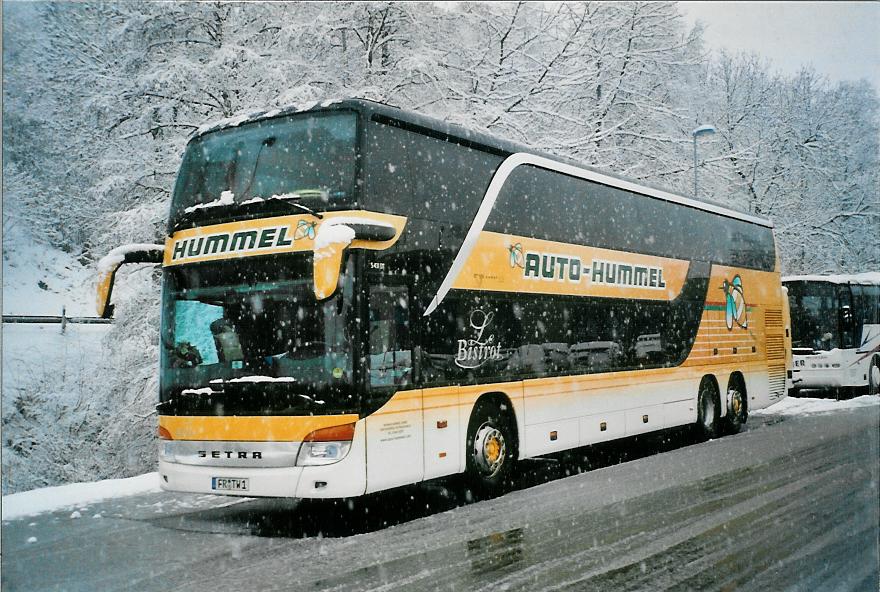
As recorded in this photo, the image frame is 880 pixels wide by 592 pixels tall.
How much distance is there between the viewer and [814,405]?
21188 mm

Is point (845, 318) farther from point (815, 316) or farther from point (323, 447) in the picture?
point (323, 447)

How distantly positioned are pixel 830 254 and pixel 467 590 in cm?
2018

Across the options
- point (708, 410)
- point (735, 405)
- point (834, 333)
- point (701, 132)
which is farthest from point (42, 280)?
point (834, 333)

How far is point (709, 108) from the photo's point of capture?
2286 cm

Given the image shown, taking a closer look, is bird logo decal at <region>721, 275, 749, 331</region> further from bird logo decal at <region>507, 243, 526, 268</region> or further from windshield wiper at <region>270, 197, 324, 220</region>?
windshield wiper at <region>270, 197, 324, 220</region>

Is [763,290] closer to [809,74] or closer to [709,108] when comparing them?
[809,74]

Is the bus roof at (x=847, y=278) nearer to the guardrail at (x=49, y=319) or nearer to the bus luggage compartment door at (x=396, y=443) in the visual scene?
the bus luggage compartment door at (x=396, y=443)

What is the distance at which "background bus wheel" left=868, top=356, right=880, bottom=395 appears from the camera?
2280 centimetres

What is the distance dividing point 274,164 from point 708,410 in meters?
10.1

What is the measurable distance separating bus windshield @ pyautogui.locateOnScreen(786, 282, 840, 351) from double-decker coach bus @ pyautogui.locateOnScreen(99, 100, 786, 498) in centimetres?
1336

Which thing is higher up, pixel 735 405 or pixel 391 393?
pixel 391 393

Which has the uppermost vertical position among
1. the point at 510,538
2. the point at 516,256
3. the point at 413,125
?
the point at 413,125

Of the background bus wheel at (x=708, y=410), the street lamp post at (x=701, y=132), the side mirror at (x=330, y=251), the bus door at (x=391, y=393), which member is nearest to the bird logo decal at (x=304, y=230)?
the side mirror at (x=330, y=251)

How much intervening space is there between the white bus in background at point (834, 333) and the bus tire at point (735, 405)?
23.8 feet
